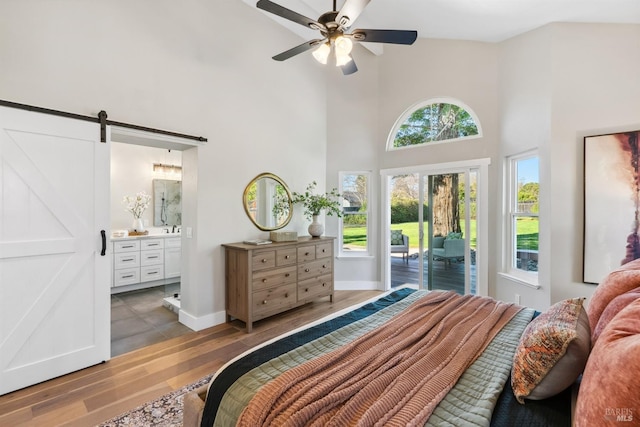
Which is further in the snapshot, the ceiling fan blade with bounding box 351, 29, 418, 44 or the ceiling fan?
the ceiling fan blade with bounding box 351, 29, 418, 44

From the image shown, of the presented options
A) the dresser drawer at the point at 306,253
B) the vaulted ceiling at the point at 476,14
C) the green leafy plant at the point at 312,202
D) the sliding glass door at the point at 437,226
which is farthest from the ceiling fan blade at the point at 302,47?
the sliding glass door at the point at 437,226

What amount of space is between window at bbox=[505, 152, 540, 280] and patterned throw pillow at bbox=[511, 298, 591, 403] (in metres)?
2.73

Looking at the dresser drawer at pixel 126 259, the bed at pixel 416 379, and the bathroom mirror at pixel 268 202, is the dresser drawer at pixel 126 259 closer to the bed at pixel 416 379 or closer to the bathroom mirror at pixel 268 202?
the bathroom mirror at pixel 268 202

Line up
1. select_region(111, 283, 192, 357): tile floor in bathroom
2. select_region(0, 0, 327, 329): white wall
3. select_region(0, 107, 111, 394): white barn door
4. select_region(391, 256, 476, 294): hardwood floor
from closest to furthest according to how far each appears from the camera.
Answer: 1. select_region(0, 107, 111, 394): white barn door
2. select_region(0, 0, 327, 329): white wall
3. select_region(111, 283, 192, 357): tile floor in bathroom
4. select_region(391, 256, 476, 294): hardwood floor

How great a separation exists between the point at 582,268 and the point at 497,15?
284cm

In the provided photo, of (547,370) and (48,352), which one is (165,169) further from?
(547,370)

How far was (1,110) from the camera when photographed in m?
2.18

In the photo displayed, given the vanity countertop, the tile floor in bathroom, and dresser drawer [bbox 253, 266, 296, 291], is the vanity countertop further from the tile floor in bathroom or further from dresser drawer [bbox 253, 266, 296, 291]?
dresser drawer [bbox 253, 266, 296, 291]

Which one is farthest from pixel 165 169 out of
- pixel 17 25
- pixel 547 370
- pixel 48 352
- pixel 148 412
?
pixel 547 370

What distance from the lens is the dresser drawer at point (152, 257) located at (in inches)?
193

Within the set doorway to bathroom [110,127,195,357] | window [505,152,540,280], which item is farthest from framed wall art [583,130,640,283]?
doorway to bathroom [110,127,195,357]

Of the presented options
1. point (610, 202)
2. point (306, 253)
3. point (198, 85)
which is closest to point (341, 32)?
point (198, 85)

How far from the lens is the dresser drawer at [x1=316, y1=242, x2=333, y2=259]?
419 cm

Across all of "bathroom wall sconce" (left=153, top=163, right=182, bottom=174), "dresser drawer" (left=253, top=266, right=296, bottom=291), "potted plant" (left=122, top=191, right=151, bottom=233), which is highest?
"bathroom wall sconce" (left=153, top=163, right=182, bottom=174)
